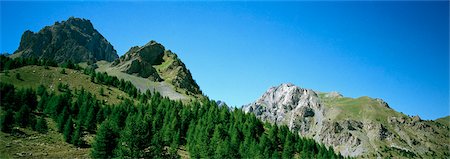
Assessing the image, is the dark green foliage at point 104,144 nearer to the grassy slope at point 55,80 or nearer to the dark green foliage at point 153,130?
the dark green foliage at point 153,130

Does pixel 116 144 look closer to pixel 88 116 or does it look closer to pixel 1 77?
pixel 88 116

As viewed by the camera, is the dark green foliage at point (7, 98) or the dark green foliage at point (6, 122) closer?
the dark green foliage at point (6, 122)

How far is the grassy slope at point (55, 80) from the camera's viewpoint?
139625 mm

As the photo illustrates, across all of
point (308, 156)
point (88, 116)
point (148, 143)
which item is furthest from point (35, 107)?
point (308, 156)

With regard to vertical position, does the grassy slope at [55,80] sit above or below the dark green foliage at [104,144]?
above

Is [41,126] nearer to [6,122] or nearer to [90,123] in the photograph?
[6,122]

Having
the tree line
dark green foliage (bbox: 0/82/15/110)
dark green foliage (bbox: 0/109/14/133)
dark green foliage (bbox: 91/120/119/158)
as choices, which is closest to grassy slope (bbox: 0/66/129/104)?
the tree line

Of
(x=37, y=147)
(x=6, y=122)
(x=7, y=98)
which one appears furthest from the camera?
(x=7, y=98)

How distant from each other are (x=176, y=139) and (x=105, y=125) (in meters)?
38.5

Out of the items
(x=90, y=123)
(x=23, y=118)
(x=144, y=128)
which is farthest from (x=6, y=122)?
(x=144, y=128)

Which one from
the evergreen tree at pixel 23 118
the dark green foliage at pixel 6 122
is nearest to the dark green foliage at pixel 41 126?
the evergreen tree at pixel 23 118

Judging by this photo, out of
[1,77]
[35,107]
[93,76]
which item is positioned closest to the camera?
[35,107]

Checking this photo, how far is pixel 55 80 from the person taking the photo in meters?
154

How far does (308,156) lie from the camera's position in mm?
109750
